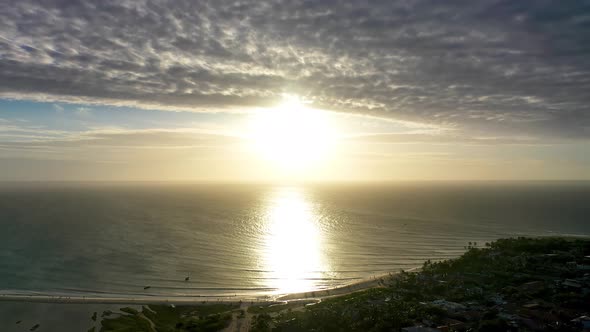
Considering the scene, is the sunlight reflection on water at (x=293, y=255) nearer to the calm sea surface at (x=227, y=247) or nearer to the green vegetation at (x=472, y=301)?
the calm sea surface at (x=227, y=247)

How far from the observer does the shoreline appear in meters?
59.2

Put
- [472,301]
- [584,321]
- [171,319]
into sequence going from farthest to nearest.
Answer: [171,319] < [472,301] < [584,321]

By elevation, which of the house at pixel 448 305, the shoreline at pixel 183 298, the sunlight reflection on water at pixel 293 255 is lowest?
the shoreline at pixel 183 298

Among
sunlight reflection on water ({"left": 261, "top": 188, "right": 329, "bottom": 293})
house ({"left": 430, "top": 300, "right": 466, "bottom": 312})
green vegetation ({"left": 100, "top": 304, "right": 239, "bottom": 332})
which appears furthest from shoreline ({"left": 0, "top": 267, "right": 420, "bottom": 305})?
house ({"left": 430, "top": 300, "right": 466, "bottom": 312})

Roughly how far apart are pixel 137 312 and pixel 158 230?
73.2 m

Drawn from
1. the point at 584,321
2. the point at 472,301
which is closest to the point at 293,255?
the point at 472,301

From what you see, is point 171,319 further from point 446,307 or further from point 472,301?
point 472,301

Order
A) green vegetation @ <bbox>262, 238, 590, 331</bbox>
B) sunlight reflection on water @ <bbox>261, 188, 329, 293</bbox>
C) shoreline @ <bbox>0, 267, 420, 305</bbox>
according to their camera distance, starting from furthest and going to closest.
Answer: sunlight reflection on water @ <bbox>261, 188, 329, 293</bbox> → shoreline @ <bbox>0, 267, 420, 305</bbox> → green vegetation @ <bbox>262, 238, 590, 331</bbox>

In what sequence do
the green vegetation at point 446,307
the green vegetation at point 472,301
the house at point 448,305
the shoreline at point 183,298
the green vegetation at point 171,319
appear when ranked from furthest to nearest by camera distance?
the shoreline at point 183,298 → the green vegetation at point 171,319 → the house at point 448,305 → the green vegetation at point 446,307 → the green vegetation at point 472,301

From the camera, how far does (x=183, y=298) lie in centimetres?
6238

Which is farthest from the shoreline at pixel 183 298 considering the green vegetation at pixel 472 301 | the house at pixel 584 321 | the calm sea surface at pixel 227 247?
the house at pixel 584 321

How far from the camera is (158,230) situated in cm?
12356

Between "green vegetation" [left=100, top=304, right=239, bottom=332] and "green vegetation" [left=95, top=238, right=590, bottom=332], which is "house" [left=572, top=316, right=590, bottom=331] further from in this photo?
"green vegetation" [left=100, top=304, right=239, bottom=332]

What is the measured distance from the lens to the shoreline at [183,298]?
5922 centimetres
